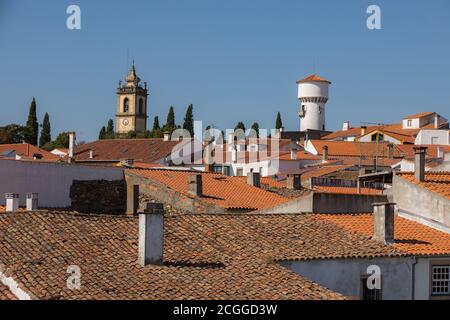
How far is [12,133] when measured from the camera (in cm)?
11150

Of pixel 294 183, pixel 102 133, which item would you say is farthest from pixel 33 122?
pixel 294 183

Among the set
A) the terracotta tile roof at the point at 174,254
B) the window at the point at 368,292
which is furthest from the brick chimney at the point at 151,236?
the window at the point at 368,292

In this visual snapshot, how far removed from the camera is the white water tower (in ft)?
443

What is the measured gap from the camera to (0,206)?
34.1 meters

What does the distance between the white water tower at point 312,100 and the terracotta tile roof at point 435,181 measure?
103m

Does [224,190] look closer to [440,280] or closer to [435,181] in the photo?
[435,181]

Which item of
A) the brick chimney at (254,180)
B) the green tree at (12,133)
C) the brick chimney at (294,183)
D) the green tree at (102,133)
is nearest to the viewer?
the brick chimney at (254,180)

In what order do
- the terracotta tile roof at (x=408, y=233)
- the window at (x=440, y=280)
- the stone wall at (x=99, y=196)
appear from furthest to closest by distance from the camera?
1. the stone wall at (x=99, y=196)
2. the terracotta tile roof at (x=408, y=233)
3. the window at (x=440, y=280)

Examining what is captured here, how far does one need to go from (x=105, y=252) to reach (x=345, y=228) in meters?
8.44

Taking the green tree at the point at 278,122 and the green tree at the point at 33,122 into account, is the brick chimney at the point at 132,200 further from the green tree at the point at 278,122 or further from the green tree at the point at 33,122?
the green tree at the point at 278,122

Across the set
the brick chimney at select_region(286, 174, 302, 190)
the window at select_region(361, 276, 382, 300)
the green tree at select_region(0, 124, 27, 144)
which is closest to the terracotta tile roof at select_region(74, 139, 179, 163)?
the green tree at select_region(0, 124, 27, 144)

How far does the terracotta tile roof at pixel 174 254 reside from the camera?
62.4 ft

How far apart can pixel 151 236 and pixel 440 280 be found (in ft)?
29.2
